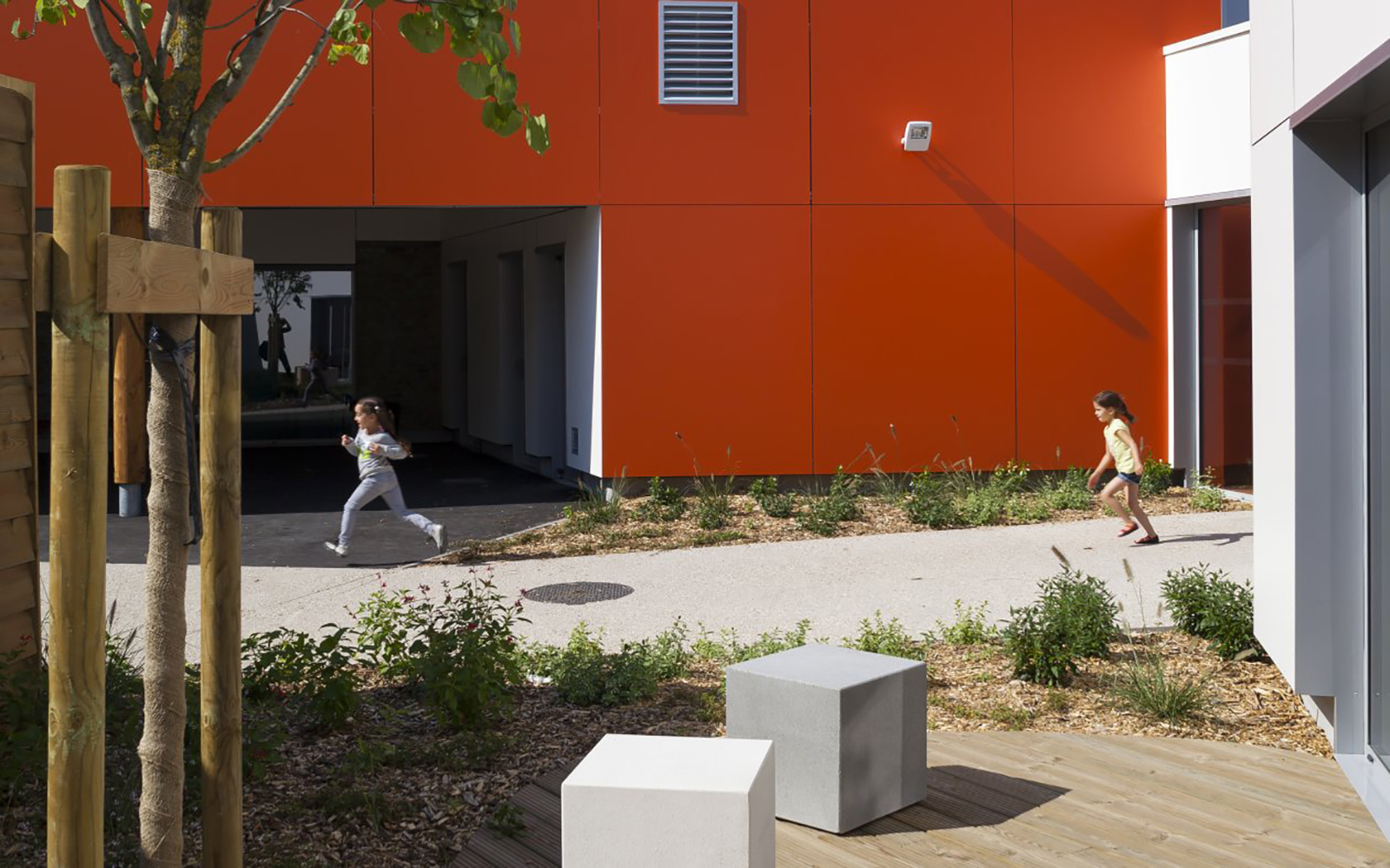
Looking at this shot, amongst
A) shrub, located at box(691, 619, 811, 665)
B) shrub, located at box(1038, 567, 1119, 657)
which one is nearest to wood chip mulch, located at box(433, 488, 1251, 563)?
shrub, located at box(691, 619, 811, 665)

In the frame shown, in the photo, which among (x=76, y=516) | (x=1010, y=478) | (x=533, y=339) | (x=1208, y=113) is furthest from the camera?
(x=533, y=339)

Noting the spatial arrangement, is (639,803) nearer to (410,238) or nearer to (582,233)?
(582,233)

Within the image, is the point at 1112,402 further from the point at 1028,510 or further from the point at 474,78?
the point at 474,78

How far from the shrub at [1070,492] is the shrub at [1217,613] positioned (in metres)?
6.10

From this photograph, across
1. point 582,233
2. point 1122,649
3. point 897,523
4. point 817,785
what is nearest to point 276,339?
point 582,233

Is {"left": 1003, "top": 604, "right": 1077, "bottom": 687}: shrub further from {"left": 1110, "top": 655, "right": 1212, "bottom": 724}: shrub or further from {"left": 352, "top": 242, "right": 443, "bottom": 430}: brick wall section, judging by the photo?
{"left": 352, "top": 242, "right": 443, "bottom": 430}: brick wall section

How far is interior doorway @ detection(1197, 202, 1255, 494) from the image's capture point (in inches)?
609

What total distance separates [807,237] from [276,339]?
10565mm

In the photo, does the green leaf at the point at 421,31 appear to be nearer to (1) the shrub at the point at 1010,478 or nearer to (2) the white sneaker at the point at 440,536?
(2) the white sneaker at the point at 440,536

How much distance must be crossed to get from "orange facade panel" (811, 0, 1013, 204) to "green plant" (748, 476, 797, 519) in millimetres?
3164

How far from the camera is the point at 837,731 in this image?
5.29 m

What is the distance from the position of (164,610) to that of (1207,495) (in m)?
12.9

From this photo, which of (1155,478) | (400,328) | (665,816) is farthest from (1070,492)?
(400,328)

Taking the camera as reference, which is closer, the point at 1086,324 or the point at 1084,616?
the point at 1084,616
